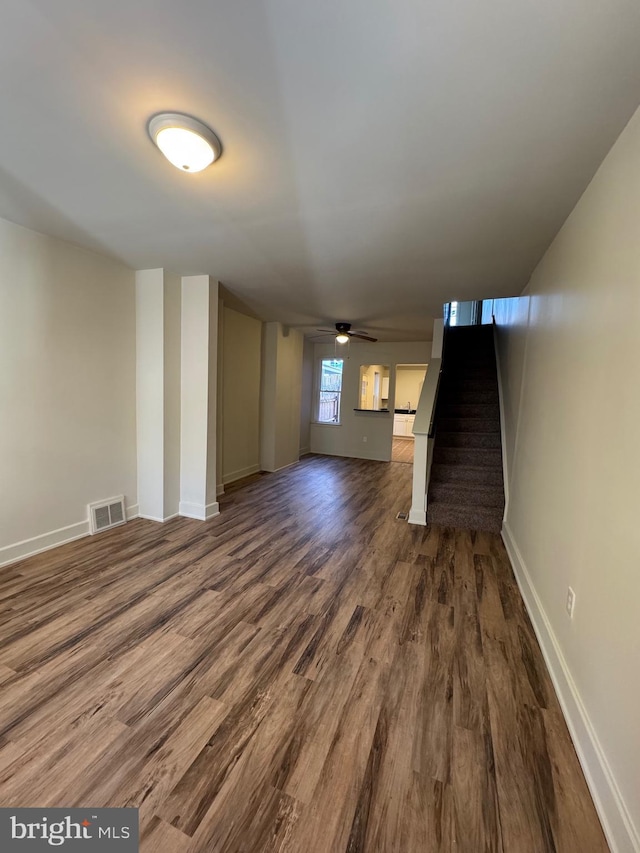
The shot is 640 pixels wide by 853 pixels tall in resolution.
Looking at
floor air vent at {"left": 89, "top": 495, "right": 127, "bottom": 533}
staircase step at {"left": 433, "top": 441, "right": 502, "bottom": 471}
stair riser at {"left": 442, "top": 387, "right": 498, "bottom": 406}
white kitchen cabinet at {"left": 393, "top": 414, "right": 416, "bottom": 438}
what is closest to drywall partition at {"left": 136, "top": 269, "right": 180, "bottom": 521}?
floor air vent at {"left": 89, "top": 495, "right": 127, "bottom": 533}

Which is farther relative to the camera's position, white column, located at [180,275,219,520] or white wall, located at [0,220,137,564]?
white column, located at [180,275,219,520]

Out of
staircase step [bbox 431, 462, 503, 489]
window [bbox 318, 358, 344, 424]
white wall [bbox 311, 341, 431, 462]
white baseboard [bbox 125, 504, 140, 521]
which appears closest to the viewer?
white baseboard [bbox 125, 504, 140, 521]

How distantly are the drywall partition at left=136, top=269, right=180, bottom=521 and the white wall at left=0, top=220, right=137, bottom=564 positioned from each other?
0.33 feet

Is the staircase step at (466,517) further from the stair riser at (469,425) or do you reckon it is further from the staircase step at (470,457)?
the stair riser at (469,425)

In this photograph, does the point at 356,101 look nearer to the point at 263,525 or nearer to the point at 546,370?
the point at 546,370

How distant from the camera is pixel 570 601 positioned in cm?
165

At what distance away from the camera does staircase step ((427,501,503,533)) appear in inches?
144

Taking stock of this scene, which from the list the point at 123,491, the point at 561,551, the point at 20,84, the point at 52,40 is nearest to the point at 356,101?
the point at 52,40

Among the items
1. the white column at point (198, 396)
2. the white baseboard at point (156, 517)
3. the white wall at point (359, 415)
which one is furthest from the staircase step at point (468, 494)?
the white wall at point (359, 415)

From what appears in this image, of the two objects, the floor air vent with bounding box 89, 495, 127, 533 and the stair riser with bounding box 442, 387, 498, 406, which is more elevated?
the stair riser with bounding box 442, 387, 498, 406

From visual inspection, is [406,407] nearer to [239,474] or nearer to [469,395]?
[469,395]

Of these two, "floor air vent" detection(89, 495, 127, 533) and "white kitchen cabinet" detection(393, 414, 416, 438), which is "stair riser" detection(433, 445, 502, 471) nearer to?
"floor air vent" detection(89, 495, 127, 533)

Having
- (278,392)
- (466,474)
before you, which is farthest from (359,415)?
(466,474)

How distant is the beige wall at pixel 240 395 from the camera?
16.5 feet
